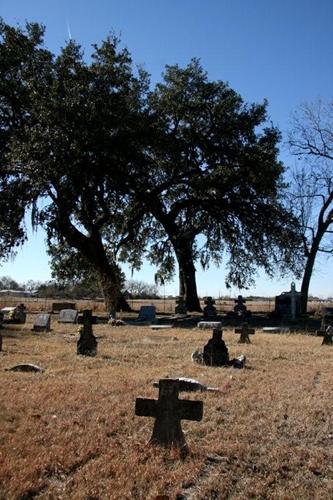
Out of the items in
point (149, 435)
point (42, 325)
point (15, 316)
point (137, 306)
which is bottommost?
A: point (149, 435)

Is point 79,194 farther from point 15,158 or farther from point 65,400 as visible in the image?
point 65,400

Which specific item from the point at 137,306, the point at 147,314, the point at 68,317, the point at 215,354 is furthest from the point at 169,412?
the point at 137,306

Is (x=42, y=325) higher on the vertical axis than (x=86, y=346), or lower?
higher

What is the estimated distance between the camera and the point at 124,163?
2856cm

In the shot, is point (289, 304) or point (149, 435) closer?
point (149, 435)

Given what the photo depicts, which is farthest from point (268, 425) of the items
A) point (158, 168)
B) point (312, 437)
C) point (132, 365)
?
point (158, 168)

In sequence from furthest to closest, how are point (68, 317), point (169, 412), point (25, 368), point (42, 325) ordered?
1. point (68, 317)
2. point (42, 325)
3. point (25, 368)
4. point (169, 412)

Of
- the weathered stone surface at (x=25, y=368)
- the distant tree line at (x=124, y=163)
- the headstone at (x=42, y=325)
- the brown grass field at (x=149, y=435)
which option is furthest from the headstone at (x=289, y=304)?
the weathered stone surface at (x=25, y=368)

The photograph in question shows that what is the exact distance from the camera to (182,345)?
15656 millimetres

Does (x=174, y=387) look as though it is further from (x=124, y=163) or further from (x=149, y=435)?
(x=124, y=163)

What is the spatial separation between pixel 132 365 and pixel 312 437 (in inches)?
214

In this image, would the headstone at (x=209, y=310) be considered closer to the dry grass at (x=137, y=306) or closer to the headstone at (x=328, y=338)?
the dry grass at (x=137, y=306)

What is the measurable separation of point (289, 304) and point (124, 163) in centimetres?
1218

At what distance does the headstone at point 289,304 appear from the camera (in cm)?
2992
